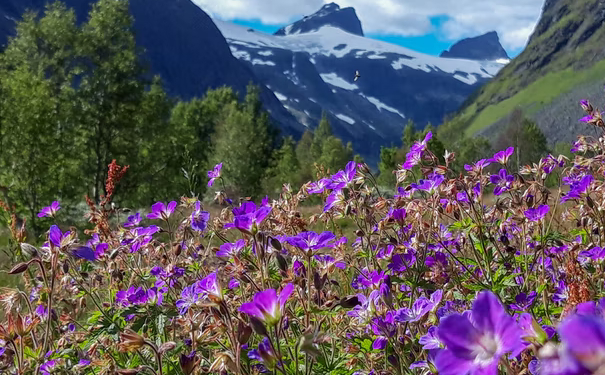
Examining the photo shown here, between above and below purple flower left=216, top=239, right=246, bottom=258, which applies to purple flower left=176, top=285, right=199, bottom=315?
below

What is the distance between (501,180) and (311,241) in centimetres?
145

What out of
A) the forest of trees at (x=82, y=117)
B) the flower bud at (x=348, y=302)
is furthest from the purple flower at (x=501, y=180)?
the forest of trees at (x=82, y=117)

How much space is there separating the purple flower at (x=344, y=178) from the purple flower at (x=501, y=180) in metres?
0.86

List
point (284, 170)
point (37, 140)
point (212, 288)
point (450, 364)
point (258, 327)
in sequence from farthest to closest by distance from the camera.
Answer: point (284, 170)
point (37, 140)
point (212, 288)
point (258, 327)
point (450, 364)

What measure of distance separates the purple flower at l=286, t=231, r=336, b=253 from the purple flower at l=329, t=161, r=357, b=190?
56 cm

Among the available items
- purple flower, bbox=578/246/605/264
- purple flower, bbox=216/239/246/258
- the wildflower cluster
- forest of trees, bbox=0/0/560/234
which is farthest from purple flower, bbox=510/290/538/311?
forest of trees, bbox=0/0/560/234

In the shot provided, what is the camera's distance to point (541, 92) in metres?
182

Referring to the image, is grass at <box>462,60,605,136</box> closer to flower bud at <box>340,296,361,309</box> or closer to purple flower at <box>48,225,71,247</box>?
flower bud at <box>340,296,361,309</box>

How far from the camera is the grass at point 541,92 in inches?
6791

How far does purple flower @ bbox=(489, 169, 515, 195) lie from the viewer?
9.46 feet

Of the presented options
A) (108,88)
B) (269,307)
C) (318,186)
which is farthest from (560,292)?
(108,88)

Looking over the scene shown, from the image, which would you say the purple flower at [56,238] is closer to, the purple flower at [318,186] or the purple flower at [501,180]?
the purple flower at [318,186]

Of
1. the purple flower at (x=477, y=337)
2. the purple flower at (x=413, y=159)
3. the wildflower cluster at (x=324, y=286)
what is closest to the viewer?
the purple flower at (x=477, y=337)

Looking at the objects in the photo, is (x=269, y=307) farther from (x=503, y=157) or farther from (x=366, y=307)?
(x=503, y=157)
